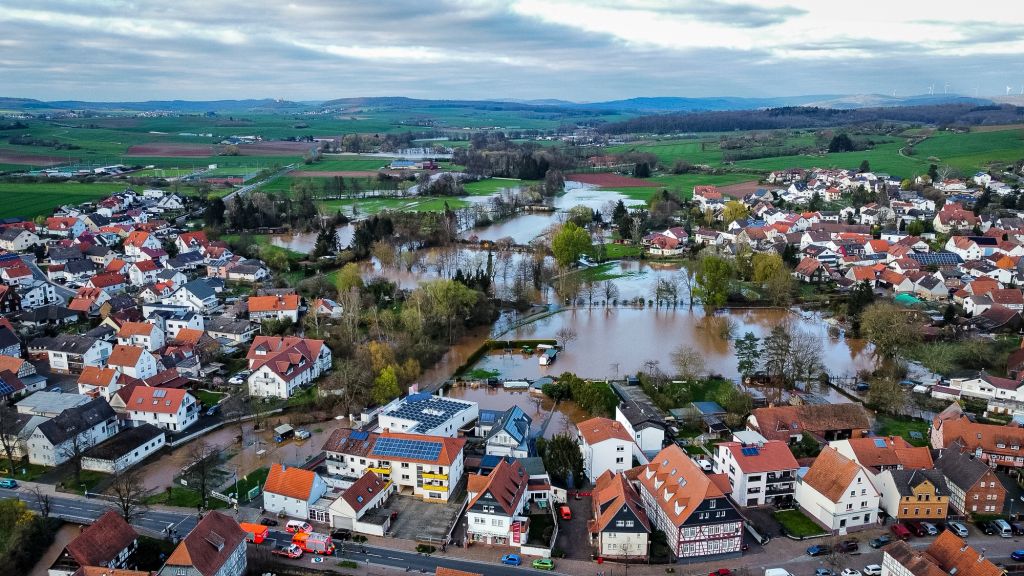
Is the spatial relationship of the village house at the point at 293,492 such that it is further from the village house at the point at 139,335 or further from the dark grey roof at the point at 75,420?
the village house at the point at 139,335

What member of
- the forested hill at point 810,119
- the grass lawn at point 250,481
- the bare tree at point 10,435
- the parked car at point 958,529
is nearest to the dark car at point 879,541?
the parked car at point 958,529

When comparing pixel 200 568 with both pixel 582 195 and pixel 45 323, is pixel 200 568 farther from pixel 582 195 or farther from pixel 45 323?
pixel 582 195

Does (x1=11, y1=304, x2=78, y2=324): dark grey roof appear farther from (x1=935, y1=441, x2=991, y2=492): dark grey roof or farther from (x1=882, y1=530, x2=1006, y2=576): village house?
(x1=935, y1=441, x2=991, y2=492): dark grey roof

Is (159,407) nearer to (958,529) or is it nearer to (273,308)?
(273,308)

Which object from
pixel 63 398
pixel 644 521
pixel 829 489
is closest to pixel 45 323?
pixel 63 398

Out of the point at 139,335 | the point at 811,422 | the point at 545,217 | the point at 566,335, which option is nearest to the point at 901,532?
the point at 811,422

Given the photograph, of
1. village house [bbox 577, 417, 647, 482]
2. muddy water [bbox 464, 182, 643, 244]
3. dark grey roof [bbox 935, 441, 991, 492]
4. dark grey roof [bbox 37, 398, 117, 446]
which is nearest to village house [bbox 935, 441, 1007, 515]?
dark grey roof [bbox 935, 441, 991, 492]
